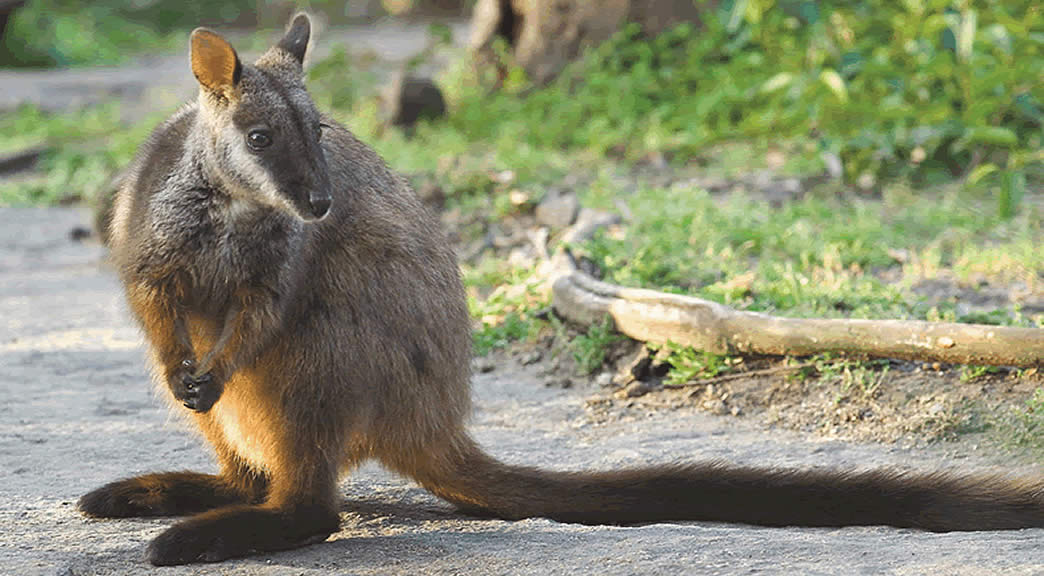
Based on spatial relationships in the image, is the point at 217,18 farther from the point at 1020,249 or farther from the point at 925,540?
the point at 925,540

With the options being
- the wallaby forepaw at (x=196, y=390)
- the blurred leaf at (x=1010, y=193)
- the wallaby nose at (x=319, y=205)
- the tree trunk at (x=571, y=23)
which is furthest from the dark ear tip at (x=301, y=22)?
the tree trunk at (x=571, y=23)

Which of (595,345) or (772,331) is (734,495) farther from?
(595,345)

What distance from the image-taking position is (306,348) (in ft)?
11.0

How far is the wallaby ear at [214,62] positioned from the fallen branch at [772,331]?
6.68ft

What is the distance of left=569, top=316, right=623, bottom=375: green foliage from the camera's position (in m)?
5.14

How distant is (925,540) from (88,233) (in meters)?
6.57

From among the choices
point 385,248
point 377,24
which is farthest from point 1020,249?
point 377,24

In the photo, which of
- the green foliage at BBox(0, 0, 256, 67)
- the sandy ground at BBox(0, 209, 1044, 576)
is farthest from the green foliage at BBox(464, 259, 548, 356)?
the green foliage at BBox(0, 0, 256, 67)

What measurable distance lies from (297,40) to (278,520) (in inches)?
49.8

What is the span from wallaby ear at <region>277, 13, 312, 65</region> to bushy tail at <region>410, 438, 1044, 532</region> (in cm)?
114

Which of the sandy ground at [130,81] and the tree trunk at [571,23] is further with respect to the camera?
the sandy ground at [130,81]

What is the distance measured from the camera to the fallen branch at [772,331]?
13.7 feet

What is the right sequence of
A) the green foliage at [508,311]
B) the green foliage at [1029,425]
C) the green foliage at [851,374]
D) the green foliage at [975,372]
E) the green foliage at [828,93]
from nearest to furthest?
the green foliage at [1029,425] → the green foliage at [975,372] → the green foliage at [851,374] → the green foliage at [508,311] → the green foliage at [828,93]

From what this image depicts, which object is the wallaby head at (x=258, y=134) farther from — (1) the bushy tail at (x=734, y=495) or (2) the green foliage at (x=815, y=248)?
(2) the green foliage at (x=815, y=248)
